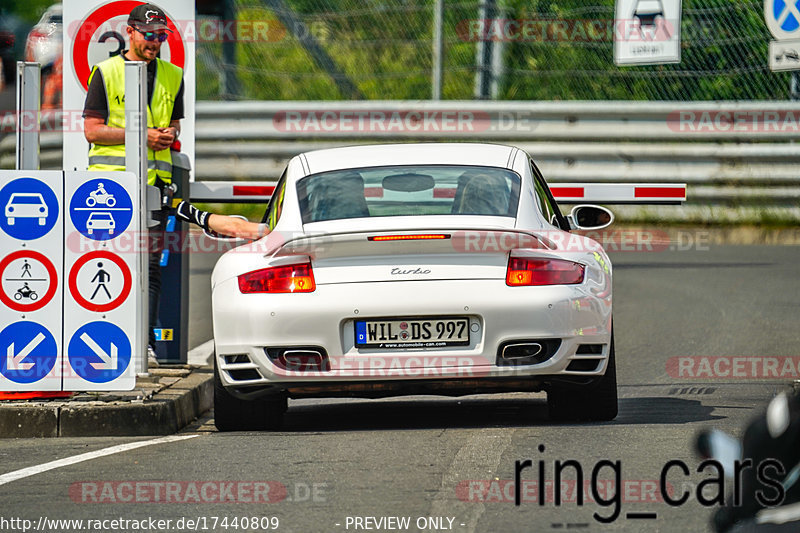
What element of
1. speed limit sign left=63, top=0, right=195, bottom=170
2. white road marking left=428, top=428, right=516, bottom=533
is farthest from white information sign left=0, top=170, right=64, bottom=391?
white road marking left=428, top=428, right=516, bottom=533

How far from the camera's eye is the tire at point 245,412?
7.53 metres

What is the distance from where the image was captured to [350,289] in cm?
701

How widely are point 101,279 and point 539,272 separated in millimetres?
2384

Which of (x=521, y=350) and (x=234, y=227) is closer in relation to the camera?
(x=521, y=350)

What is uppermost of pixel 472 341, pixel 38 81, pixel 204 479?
pixel 38 81

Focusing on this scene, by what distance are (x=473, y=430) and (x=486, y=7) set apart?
33.0 ft

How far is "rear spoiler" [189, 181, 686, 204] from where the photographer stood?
29.0 ft

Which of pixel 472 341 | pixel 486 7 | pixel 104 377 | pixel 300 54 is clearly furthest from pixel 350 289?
pixel 300 54

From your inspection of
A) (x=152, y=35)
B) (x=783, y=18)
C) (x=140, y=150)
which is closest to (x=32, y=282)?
(x=140, y=150)

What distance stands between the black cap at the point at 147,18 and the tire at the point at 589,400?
3.39 meters

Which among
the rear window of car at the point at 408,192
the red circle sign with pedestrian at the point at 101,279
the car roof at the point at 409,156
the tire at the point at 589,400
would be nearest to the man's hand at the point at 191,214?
the red circle sign with pedestrian at the point at 101,279

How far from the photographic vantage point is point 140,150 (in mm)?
8641

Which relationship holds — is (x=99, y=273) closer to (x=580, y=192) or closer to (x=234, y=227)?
(x=234, y=227)

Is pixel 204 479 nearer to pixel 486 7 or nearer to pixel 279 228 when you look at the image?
pixel 279 228
